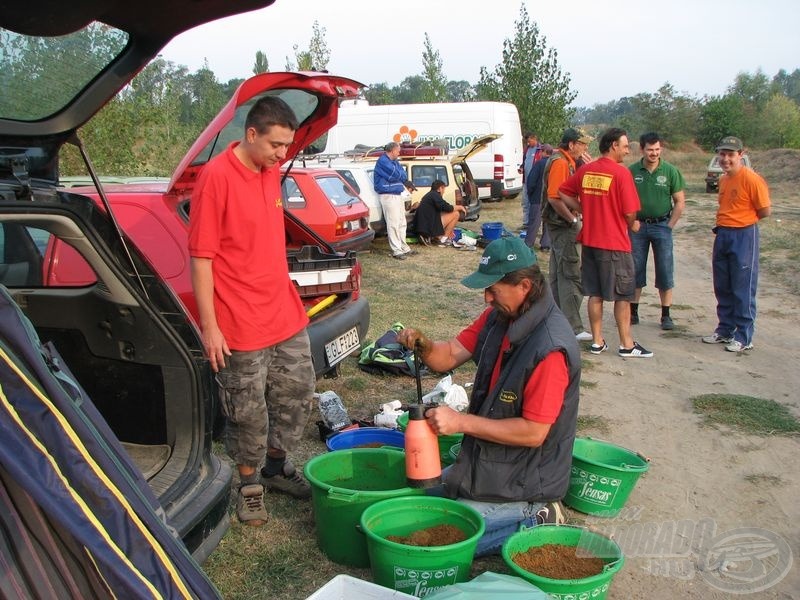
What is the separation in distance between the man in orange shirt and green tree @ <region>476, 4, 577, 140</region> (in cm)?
2039

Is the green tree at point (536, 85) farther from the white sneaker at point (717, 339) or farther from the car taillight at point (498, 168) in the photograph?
the white sneaker at point (717, 339)

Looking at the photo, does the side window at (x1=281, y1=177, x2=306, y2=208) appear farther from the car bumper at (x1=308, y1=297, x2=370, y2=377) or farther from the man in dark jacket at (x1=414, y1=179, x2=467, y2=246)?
the car bumper at (x1=308, y1=297, x2=370, y2=377)

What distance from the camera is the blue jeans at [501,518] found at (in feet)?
10.9

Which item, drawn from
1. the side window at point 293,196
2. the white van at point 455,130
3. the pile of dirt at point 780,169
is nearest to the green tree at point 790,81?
the pile of dirt at point 780,169

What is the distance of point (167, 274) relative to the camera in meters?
4.31

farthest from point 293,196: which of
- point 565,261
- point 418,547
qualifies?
point 418,547

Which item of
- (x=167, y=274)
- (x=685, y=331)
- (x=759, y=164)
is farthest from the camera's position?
(x=759, y=164)

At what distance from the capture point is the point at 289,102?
4.11 m

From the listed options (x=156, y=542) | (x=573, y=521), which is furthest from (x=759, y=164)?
(x=156, y=542)

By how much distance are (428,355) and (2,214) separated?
203cm

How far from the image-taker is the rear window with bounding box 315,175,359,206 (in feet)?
33.4

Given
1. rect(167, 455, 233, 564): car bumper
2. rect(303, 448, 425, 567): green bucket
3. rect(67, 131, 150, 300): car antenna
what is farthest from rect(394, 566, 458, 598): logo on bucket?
rect(67, 131, 150, 300): car antenna

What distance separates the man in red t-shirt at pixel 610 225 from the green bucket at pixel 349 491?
3529 mm

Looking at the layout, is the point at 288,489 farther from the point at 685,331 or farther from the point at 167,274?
the point at 685,331
